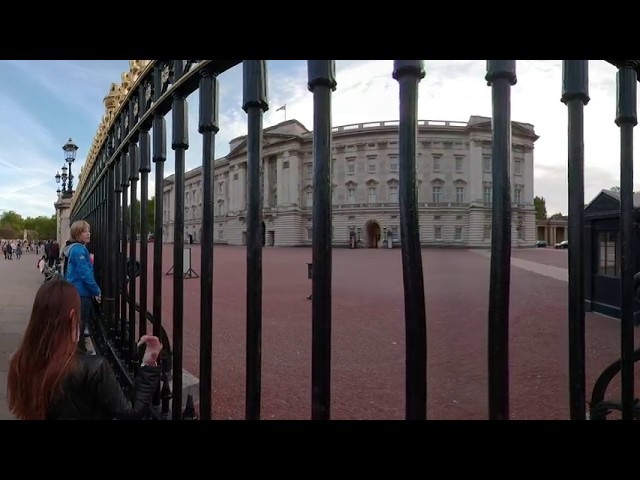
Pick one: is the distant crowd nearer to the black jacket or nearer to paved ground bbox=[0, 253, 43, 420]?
paved ground bbox=[0, 253, 43, 420]

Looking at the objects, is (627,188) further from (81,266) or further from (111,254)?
(81,266)

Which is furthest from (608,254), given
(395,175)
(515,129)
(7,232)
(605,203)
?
(7,232)

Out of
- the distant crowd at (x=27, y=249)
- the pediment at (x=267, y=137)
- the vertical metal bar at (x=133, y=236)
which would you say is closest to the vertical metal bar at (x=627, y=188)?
the pediment at (x=267, y=137)

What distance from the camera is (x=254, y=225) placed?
139 cm

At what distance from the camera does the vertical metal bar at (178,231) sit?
1836mm

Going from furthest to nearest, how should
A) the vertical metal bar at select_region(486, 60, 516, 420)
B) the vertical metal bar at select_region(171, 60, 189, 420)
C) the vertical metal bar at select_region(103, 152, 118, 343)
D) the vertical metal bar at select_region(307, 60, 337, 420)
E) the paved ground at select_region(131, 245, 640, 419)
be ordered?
the paved ground at select_region(131, 245, 640, 419) → the vertical metal bar at select_region(103, 152, 118, 343) → the vertical metal bar at select_region(171, 60, 189, 420) → the vertical metal bar at select_region(307, 60, 337, 420) → the vertical metal bar at select_region(486, 60, 516, 420)

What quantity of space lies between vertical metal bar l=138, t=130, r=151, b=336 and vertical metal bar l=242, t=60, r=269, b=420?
1212 millimetres

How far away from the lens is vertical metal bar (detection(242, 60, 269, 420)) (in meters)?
1.38

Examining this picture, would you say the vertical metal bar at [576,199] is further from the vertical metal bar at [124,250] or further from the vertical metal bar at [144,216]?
the vertical metal bar at [124,250]

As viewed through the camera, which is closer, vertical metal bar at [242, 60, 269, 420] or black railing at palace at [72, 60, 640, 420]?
black railing at palace at [72, 60, 640, 420]

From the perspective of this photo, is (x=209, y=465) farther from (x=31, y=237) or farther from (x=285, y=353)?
(x=31, y=237)

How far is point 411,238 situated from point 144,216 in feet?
6.00

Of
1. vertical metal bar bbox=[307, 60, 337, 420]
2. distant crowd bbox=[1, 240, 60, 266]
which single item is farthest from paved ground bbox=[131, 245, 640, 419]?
distant crowd bbox=[1, 240, 60, 266]
